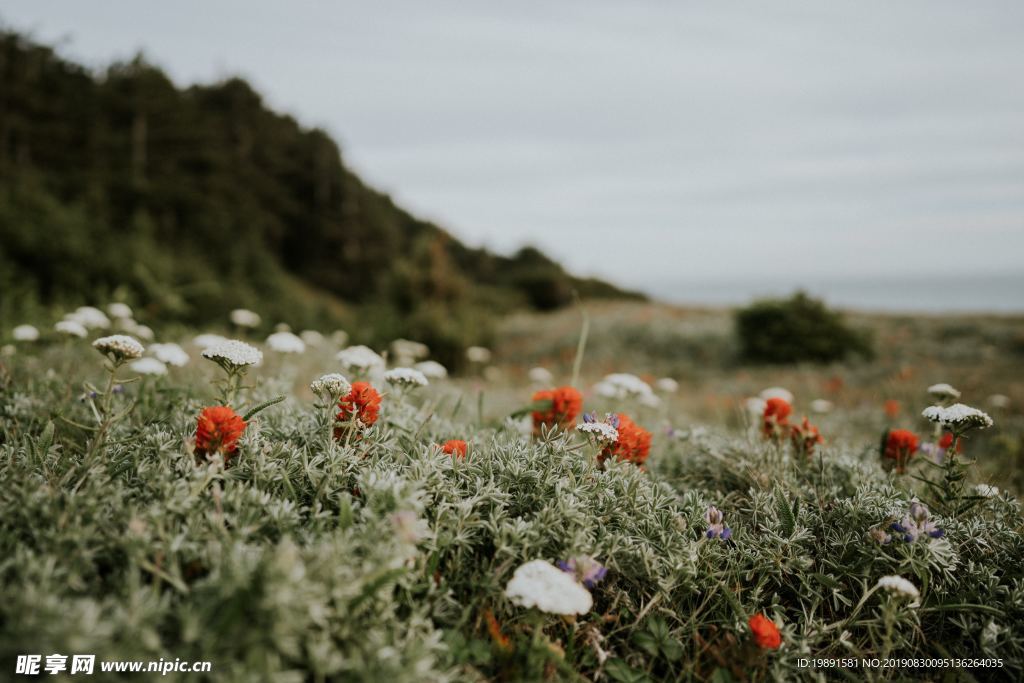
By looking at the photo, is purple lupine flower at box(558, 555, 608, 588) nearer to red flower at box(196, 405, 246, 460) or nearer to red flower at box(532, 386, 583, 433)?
red flower at box(532, 386, 583, 433)

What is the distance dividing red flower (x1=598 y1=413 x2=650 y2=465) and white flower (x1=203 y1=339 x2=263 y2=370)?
159 cm

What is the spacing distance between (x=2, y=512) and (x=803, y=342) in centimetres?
1353

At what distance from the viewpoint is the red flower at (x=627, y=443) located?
2.46 metres

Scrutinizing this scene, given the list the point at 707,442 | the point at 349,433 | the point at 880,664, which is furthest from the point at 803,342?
the point at 349,433

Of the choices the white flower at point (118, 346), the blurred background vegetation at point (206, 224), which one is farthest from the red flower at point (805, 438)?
the white flower at point (118, 346)

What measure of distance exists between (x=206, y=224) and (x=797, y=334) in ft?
75.7

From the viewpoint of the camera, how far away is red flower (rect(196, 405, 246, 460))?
6.41 feet

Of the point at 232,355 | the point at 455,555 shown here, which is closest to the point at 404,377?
the point at 232,355

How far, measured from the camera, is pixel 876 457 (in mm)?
3719

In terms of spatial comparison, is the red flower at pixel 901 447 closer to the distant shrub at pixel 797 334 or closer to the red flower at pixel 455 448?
the red flower at pixel 455 448

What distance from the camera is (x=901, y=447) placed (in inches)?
121

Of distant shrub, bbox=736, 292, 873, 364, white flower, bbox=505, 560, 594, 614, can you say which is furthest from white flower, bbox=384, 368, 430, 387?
distant shrub, bbox=736, 292, 873, 364

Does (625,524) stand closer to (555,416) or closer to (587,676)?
(587,676)

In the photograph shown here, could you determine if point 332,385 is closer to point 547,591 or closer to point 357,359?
point 357,359
